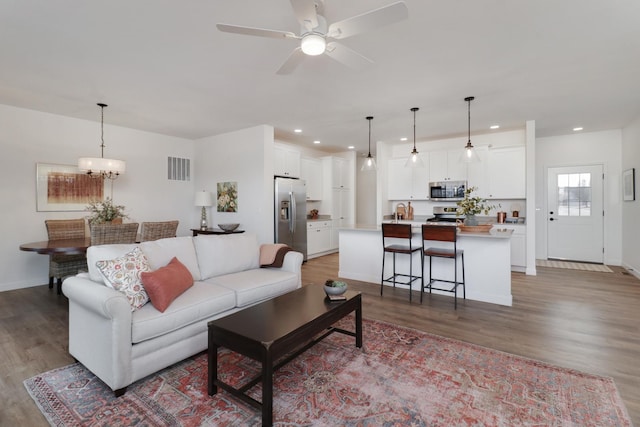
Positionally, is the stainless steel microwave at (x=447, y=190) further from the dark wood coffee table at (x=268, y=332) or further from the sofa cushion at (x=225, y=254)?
the dark wood coffee table at (x=268, y=332)

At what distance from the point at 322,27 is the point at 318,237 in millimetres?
5284

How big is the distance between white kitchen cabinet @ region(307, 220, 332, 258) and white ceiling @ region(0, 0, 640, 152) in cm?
247

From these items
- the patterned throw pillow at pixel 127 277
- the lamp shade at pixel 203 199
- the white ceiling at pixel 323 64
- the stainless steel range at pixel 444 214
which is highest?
the white ceiling at pixel 323 64

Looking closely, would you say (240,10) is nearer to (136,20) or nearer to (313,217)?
(136,20)

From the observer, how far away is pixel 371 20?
1828 mm

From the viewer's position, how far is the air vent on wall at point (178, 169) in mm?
6199

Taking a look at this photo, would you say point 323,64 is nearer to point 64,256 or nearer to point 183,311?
point 183,311

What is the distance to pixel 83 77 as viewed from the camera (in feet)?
11.0

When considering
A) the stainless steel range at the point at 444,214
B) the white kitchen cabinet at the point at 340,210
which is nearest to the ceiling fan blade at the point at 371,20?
the stainless steel range at the point at 444,214

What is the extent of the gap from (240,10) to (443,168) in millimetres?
5178

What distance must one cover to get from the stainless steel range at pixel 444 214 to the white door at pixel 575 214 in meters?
1.93

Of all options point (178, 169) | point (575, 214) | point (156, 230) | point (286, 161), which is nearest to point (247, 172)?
point (286, 161)

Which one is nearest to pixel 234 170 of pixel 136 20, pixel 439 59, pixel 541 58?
pixel 136 20

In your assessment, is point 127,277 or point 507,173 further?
point 507,173
